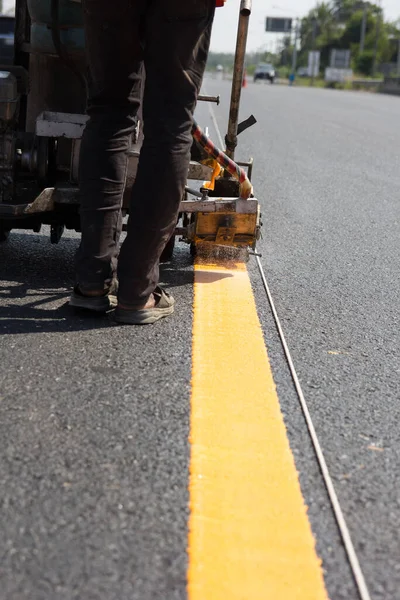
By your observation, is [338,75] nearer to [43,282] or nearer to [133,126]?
[43,282]

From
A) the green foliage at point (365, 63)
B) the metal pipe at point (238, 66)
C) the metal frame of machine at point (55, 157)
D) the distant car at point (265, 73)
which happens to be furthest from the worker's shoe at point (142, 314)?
the green foliage at point (365, 63)

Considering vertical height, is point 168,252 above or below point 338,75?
below

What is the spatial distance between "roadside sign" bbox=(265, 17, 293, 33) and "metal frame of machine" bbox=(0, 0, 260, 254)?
11769 centimetres

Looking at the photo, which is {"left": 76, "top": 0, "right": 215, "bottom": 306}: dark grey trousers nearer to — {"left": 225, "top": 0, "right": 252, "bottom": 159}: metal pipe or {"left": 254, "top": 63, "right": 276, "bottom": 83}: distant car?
{"left": 225, "top": 0, "right": 252, "bottom": 159}: metal pipe

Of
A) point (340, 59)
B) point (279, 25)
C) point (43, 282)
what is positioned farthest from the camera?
point (279, 25)

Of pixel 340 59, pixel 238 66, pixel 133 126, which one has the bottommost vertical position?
pixel 133 126

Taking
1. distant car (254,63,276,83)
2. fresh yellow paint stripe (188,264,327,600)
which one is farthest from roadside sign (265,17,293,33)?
fresh yellow paint stripe (188,264,327,600)

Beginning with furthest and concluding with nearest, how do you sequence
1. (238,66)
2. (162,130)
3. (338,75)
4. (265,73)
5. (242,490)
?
(338,75), (265,73), (238,66), (162,130), (242,490)

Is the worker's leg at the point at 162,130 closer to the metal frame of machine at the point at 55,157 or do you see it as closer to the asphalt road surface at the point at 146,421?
the asphalt road surface at the point at 146,421

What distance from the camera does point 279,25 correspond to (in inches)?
4616

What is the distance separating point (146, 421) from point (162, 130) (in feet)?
3.60

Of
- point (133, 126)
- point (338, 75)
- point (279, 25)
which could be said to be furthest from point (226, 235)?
point (279, 25)

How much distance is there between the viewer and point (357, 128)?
1692 cm

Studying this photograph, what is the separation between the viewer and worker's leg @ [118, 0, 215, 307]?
9.53 feet
